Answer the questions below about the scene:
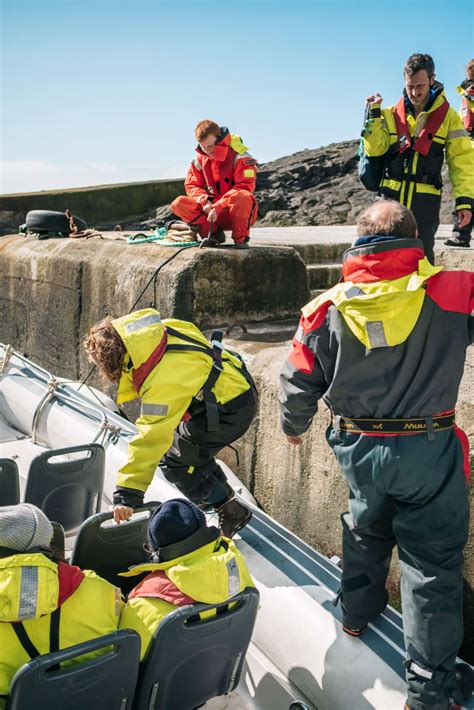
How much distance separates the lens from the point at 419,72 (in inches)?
135

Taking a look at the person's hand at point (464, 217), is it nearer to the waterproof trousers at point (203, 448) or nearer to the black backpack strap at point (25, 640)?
the waterproof trousers at point (203, 448)

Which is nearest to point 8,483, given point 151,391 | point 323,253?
point 151,391

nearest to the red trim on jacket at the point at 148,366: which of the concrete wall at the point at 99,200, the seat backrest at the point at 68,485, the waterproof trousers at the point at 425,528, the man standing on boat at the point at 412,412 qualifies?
the seat backrest at the point at 68,485

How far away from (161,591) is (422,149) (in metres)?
2.71

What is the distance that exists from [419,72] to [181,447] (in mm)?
2212

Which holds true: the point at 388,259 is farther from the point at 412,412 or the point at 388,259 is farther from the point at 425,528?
the point at 425,528

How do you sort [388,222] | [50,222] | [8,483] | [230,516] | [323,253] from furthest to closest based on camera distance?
[50,222]
[323,253]
[230,516]
[8,483]
[388,222]

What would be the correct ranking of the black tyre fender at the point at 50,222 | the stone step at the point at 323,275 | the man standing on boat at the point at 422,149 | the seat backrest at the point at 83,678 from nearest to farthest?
the seat backrest at the point at 83,678
the man standing on boat at the point at 422,149
the stone step at the point at 323,275
the black tyre fender at the point at 50,222

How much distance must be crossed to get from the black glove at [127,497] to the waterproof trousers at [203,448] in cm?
40

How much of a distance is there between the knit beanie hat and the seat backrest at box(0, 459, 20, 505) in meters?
1.08

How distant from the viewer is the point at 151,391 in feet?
8.55

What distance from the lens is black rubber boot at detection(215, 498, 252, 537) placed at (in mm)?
3010

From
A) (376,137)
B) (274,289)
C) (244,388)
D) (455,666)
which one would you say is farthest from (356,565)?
(274,289)

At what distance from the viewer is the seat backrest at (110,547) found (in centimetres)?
245
